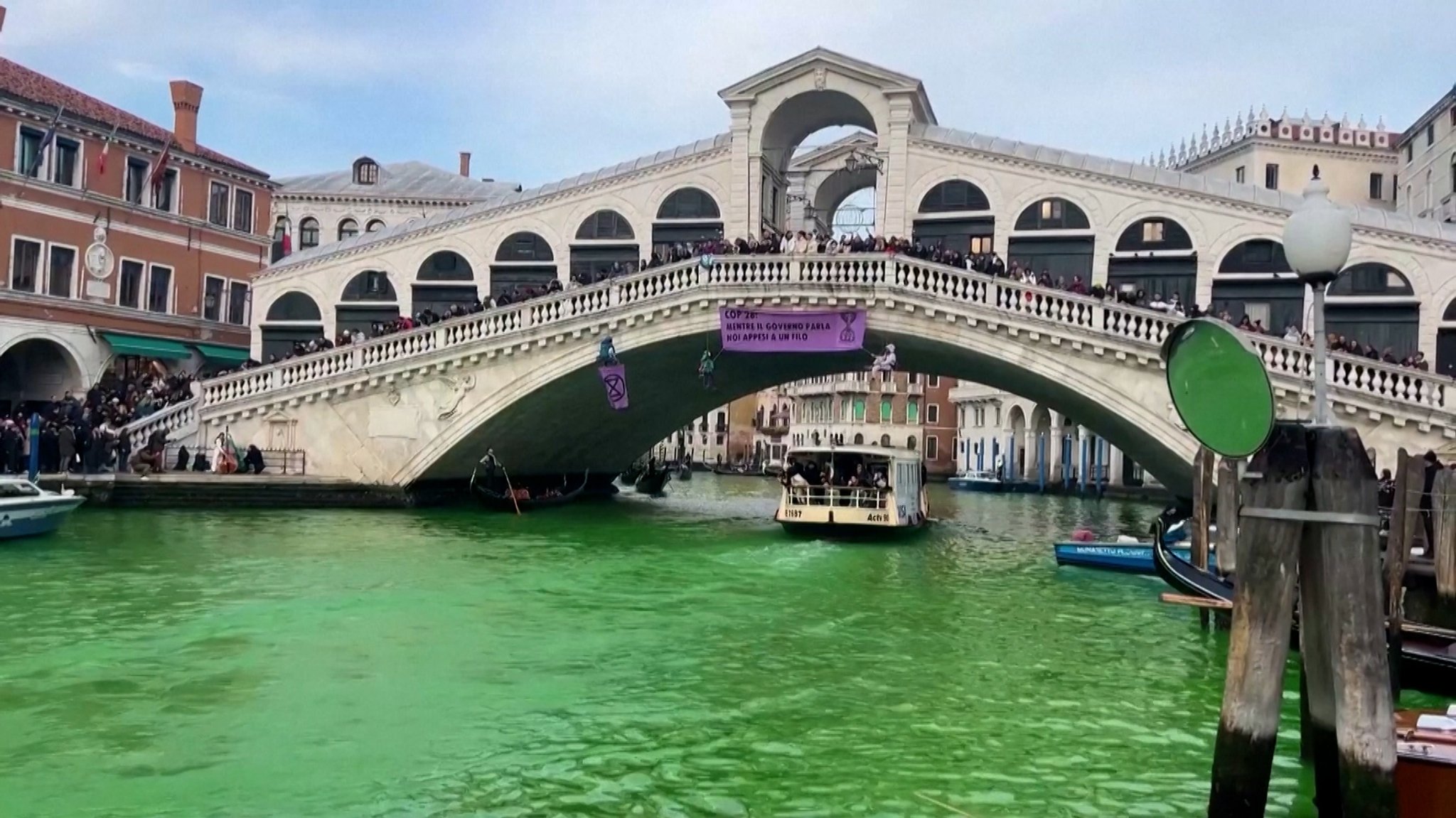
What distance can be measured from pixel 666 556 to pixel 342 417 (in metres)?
7.63

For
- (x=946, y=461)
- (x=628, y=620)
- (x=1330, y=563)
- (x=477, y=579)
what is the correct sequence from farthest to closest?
1. (x=946, y=461)
2. (x=477, y=579)
3. (x=628, y=620)
4. (x=1330, y=563)

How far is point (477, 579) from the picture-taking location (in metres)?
13.2

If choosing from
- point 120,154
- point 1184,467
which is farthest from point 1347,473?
point 120,154

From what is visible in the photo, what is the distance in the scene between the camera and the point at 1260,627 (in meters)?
4.89

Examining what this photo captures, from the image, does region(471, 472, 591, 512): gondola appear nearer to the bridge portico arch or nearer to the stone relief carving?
the stone relief carving

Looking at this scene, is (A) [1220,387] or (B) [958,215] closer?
(A) [1220,387]

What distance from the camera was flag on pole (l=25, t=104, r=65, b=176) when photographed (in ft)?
75.5

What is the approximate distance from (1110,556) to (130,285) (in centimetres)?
2072

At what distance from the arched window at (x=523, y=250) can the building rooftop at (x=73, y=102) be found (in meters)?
7.70

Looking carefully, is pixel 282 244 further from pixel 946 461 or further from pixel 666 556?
pixel 946 461

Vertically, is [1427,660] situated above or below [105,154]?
below

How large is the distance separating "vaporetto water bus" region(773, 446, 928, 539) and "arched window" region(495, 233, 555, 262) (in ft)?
25.7

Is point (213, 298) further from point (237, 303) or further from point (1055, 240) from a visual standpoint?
point (1055, 240)

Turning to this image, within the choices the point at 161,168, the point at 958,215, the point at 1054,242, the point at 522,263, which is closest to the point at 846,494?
the point at 958,215
